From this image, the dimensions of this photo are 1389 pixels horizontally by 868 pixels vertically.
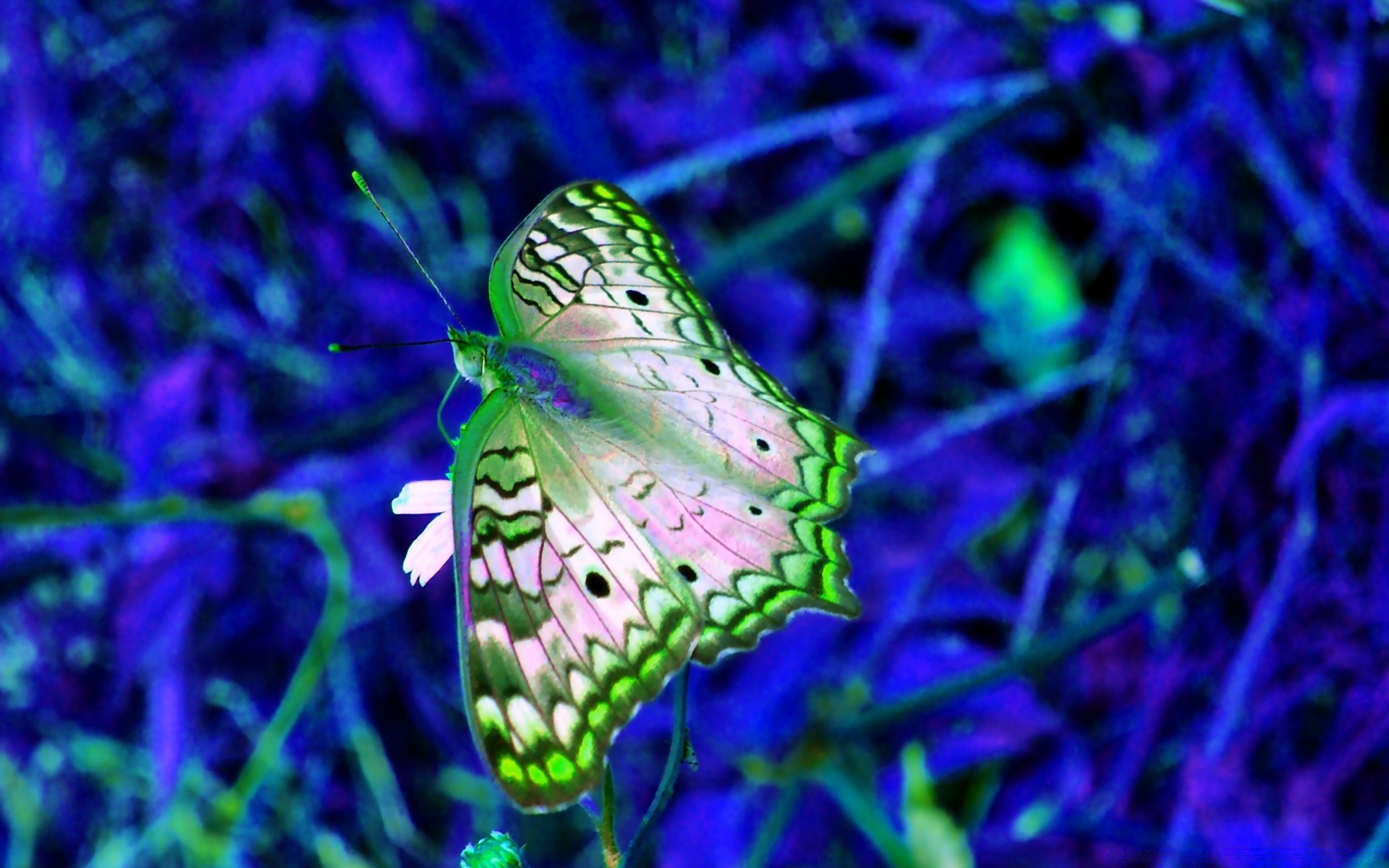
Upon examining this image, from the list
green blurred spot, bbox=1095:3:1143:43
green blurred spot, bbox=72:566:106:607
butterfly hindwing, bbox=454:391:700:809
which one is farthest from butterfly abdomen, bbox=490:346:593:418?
green blurred spot, bbox=72:566:106:607

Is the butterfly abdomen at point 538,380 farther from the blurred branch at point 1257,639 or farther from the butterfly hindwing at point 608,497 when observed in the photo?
the blurred branch at point 1257,639

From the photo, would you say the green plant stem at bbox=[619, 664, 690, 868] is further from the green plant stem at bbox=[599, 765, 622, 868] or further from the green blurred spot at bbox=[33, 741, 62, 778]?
the green blurred spot at bbox=[33, 741, 62, 778]

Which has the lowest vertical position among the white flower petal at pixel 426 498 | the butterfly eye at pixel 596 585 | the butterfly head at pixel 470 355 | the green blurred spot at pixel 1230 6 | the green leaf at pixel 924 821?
the green leaf at pixel 924 821

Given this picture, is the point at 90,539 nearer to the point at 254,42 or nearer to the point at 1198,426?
the point at 254,42

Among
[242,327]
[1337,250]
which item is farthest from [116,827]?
[1337,250]

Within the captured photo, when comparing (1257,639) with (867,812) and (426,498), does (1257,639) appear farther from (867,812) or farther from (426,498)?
(426,498)

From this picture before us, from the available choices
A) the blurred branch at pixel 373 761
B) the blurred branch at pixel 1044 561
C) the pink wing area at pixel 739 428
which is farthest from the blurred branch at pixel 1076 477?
the blurred branch at pixel 373 761

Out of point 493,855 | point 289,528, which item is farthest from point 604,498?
point 289,528

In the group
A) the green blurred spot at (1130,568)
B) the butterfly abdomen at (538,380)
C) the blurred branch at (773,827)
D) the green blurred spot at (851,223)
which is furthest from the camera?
the green blurred spot at (851,223)
